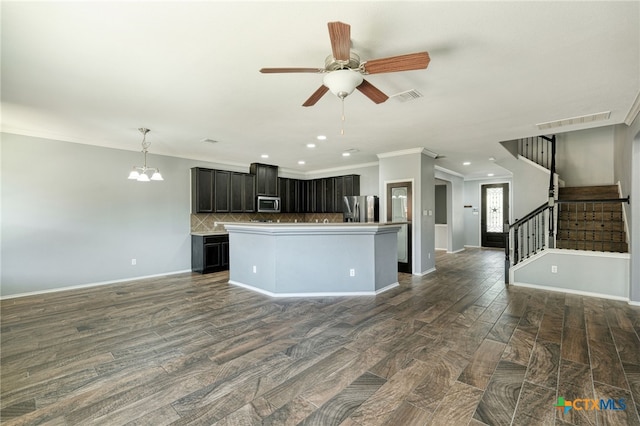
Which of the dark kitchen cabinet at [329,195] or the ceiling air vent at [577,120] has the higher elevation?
the ceiling air vent at [577,120]

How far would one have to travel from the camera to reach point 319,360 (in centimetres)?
240

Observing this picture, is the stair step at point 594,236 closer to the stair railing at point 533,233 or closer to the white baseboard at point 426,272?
the stair railing at point 533,233

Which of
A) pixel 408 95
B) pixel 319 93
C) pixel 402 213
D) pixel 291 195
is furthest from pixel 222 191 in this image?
pixel 408 95

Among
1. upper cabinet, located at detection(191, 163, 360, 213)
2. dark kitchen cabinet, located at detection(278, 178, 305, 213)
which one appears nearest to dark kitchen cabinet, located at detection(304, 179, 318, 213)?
upper cabinet, located at detection(191, 163, 360, 213)

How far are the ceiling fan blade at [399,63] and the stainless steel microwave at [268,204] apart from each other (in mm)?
5603

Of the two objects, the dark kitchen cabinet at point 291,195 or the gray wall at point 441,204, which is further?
the gray wall at point 441,204

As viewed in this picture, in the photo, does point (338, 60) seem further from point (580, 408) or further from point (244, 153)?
point (244, 153)

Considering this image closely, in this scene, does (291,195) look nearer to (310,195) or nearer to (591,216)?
(310,195)

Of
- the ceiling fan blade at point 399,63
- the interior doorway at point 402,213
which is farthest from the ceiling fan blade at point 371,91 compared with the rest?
the interior doorway at point 402,213

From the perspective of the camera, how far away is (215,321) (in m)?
3.27

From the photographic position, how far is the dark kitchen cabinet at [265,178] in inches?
283

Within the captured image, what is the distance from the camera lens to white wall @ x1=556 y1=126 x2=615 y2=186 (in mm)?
5953

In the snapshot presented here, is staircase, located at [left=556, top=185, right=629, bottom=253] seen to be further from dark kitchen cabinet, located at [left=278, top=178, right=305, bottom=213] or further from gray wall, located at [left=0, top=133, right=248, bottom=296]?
gray wall, located at [left=0, top=133, right=248, bottom=296]

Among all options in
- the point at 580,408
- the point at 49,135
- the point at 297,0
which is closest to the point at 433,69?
the point at 297,0
